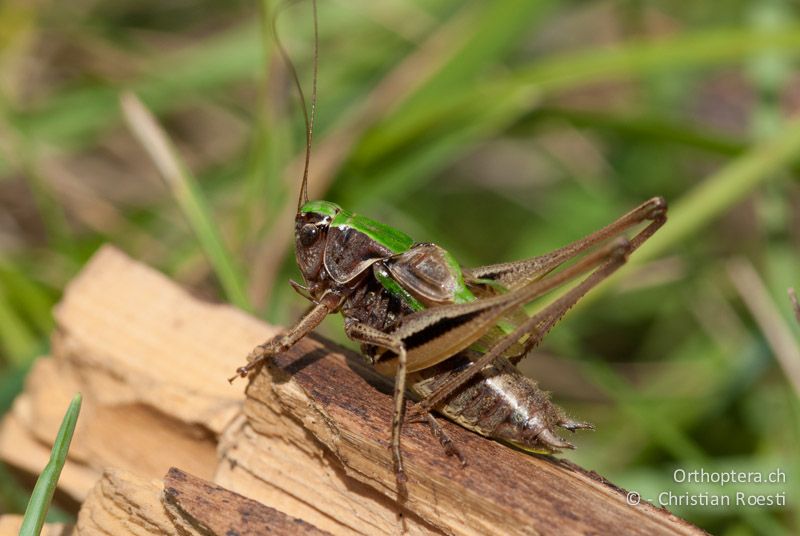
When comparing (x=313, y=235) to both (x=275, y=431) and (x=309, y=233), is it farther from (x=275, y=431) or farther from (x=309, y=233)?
(x=275, y=431)

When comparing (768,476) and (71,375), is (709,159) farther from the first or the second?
(71,375)

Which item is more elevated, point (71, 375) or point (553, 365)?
point (553, 365)

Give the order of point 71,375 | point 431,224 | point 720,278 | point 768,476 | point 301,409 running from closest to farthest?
point 301,409 < point 71,375 < point 768,476 < point 720,278 < point 431,224

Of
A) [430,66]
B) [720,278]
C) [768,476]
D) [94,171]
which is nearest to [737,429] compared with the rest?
[768,476]

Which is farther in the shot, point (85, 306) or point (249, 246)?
point (249, 246)

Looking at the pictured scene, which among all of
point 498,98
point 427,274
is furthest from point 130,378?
point 498,98

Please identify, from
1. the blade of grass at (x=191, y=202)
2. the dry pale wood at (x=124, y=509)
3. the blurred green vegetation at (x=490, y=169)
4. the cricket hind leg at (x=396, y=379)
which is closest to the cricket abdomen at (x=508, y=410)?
the cricket hind leg at (x=396, y=379)

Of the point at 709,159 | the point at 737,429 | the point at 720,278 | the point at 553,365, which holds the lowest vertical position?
the point at 737,429

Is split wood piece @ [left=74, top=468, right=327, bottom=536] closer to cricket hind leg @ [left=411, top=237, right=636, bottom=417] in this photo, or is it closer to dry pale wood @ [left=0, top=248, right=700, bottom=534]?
dry pale wood @ [left=0, top=248, right=700, bottom=534]
